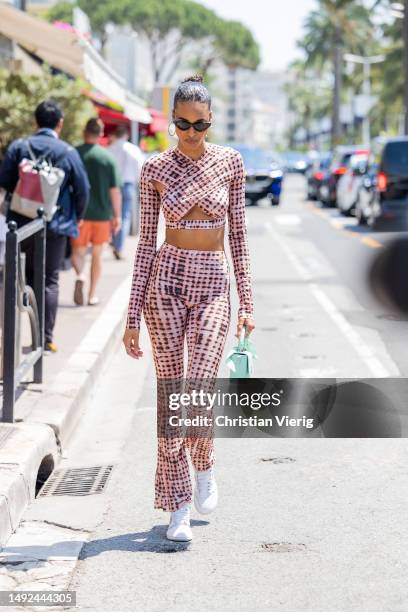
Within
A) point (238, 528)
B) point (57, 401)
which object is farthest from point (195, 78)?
point (57, 401)

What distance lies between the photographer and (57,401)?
786cm

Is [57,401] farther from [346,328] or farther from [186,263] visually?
[346,328]

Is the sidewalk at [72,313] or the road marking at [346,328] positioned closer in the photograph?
the sidewalk at [72,313]

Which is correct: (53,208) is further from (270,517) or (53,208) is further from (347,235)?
(347,235)

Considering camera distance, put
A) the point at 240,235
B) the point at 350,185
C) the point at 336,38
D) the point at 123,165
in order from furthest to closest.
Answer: the point at 336,38
the point at 350,185
the point at 123,165
the point at 240,235

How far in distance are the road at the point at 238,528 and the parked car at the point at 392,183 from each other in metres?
13.8

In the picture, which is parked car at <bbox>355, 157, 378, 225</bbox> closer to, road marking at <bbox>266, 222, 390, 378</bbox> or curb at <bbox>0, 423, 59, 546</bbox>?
road marking at <bbox>266, 222, 390, 378</bbox>

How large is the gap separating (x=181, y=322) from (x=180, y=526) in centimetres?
82

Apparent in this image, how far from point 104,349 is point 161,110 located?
19.0m

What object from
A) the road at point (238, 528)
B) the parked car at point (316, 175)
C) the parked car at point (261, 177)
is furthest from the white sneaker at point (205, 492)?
the parked car at point (316, 175)

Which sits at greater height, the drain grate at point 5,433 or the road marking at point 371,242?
the drain grate at point 5,433

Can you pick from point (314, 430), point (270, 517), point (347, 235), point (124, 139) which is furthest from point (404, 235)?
point (270, 517)

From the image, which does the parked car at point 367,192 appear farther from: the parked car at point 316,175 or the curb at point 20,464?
the curb at point 20,464

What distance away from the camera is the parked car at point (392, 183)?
23141 millimetres
